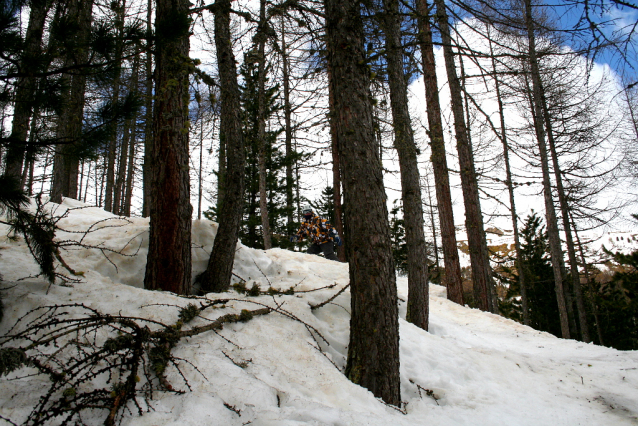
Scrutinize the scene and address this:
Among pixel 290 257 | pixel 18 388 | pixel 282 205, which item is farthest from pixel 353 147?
pixel 282 205

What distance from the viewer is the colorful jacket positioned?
29.4ft

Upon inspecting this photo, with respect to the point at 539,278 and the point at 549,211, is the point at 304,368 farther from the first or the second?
the point at 539,278

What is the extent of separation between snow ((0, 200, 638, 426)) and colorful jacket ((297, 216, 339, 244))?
3.96 m

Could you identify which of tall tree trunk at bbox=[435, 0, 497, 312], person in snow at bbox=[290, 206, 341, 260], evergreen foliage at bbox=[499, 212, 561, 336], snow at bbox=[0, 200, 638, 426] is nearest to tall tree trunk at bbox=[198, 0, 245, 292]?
snow at bbox=[0, 200, 638, 426]

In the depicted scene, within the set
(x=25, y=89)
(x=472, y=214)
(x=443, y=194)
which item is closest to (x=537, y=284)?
(x=472, y=214)

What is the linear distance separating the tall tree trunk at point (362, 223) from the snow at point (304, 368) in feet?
0.87

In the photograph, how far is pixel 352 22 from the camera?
9.46 feet

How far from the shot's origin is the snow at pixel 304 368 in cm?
180

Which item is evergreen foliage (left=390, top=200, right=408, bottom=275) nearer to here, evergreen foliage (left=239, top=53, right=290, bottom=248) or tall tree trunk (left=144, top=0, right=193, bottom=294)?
evergreen foliage (left=239, top=53, right=290, bottom=248)

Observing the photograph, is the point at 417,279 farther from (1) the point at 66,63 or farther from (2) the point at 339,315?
(1) the point at 66,63

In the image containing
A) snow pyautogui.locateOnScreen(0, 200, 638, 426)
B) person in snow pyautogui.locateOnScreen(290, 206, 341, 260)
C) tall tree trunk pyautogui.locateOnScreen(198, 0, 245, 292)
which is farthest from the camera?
person in snow pyautogui.locateOnScreen(290, 206, 341, 260)

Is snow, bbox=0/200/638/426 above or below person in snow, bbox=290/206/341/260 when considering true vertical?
below

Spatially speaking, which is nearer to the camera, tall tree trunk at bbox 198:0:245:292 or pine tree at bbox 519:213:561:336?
tall tree trunk at bbox 198:0:245:292

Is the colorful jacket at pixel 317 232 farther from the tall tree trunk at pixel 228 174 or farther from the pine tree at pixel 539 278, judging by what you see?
the pine tree at pixel 539 278
